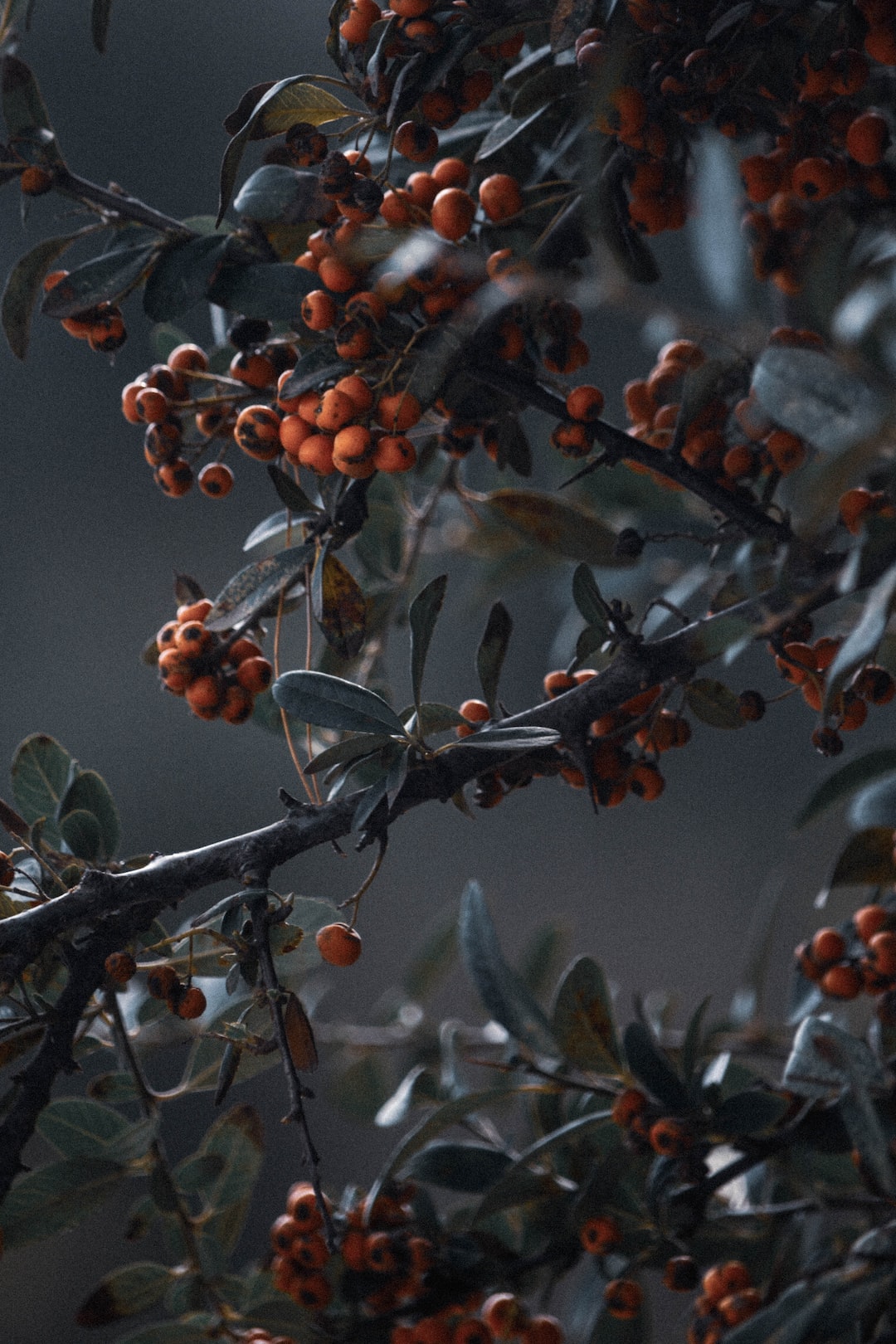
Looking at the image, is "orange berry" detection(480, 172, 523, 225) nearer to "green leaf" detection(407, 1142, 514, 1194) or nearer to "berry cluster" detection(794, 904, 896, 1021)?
"berry cluster" detection(794, 904, 896, 1021)

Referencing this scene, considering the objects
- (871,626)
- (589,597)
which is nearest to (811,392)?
(871,626)

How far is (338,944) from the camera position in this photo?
1.58 ft

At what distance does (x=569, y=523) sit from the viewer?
2.42 feet

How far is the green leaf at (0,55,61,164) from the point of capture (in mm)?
533

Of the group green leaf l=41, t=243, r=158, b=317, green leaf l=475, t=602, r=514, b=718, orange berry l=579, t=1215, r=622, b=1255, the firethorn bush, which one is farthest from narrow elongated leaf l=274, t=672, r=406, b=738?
orange berry l=579, t=1215, r=622, b=1255

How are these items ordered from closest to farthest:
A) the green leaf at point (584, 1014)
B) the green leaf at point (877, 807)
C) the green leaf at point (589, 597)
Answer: the green leaf at point (877, 807) < the green leaf at point (589, 597) < the green leaf at point (584, 1014)

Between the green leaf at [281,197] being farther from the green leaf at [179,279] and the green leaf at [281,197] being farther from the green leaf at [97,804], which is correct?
the green leaf at [97,804]

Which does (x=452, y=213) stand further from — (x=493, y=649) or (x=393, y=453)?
(x=493, y=649)

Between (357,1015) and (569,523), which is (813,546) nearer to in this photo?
(569,523)

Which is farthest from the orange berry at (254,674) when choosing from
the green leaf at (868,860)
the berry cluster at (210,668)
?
the green leaf at (868,860)

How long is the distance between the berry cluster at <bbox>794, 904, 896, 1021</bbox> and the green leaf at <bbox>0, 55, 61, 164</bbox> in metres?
0.56

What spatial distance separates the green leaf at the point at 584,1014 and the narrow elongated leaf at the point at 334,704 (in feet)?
0.79

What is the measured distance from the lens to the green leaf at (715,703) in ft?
1.99

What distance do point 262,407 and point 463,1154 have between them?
17.2 inches
